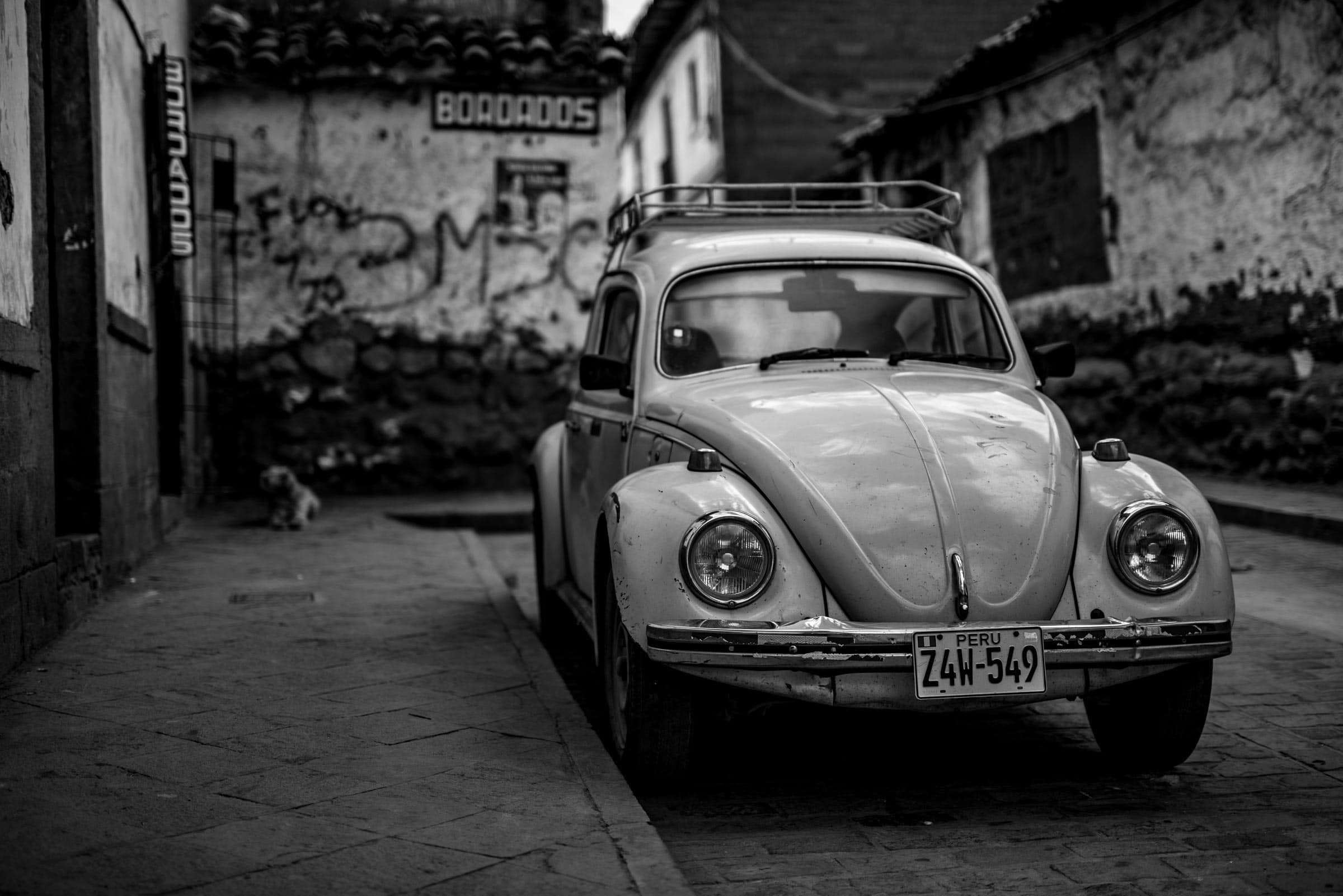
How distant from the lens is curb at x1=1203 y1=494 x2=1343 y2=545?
866 centimetres

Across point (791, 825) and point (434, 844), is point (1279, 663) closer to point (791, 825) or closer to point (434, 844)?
point (791, 825)

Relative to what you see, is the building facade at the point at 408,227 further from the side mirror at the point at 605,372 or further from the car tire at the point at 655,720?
the car tire at the point at 655,720

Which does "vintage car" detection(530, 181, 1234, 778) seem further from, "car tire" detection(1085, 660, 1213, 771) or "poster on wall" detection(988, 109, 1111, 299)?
"poster on wall" detection(988, 109, 1111, 299)

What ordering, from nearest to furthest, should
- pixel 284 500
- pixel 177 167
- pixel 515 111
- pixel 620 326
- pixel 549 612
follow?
pixel 620 326 → pixel 549 612 → pixel 177 167 → pixel 284 500 → pixel 515 111

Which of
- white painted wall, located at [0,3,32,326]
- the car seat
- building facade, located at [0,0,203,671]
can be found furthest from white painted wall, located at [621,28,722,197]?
the car seat

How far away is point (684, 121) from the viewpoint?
2781cm

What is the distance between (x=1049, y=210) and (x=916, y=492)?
1162cm

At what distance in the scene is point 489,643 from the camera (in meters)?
5.96

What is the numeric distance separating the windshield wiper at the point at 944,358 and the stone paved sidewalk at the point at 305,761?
1.74 metres

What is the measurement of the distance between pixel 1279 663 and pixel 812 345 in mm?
2429

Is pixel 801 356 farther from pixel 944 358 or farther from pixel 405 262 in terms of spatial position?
pixel 405 262

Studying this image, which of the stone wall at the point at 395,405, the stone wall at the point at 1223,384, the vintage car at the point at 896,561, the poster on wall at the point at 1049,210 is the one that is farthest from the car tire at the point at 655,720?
the poster on wall at the point at 1049,210

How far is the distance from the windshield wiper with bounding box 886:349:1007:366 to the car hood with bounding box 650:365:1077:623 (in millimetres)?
531

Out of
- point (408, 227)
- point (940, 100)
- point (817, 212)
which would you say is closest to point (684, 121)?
point (940, 100)
